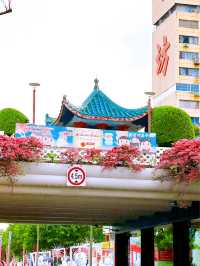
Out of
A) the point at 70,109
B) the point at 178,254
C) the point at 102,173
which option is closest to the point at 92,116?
the point at 70,109

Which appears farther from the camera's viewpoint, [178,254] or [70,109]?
[70,109]

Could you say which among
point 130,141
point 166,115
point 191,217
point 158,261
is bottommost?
point 158,261

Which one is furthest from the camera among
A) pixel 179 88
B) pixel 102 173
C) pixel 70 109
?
pixel 179 88

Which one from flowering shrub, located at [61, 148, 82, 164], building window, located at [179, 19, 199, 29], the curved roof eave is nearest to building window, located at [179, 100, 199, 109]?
building window, located at [179, 19, 199, 29]

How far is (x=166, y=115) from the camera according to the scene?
25562 millimetres

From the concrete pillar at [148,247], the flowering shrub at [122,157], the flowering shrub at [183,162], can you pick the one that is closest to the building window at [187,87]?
the concrete pillar at [148,247]

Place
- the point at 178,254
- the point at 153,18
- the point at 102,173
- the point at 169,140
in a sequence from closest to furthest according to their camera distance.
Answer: the point at 102,173 < the point at 178,254 < the point at 169,140 < the point at 153,18

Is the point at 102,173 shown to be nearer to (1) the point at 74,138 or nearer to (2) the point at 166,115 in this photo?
(1) the point at 74,138

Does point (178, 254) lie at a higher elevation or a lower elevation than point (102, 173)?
lower

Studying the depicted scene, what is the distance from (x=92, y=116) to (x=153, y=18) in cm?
4835

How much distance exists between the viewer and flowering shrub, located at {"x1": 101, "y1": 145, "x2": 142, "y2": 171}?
15.7m

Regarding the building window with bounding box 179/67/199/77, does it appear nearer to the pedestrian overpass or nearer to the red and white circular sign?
the pedestrian overpass

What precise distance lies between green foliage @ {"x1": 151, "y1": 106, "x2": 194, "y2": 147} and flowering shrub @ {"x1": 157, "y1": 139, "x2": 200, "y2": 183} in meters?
9.26

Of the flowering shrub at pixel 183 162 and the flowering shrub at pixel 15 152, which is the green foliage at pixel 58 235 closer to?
the flowering shrub at pixel 183 162
